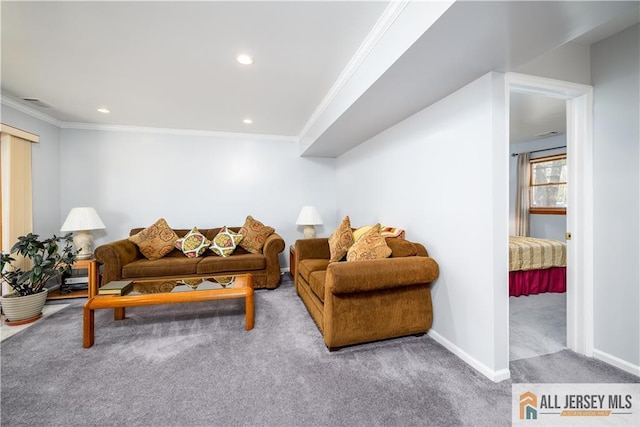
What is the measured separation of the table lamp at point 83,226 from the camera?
317 centimetres

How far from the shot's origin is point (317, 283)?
2.28 m

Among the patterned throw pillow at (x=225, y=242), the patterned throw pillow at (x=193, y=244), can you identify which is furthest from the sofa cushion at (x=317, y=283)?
the patterned throw pillow at (x=193, y=244)

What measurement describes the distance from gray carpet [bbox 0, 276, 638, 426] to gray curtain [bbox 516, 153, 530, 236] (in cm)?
390

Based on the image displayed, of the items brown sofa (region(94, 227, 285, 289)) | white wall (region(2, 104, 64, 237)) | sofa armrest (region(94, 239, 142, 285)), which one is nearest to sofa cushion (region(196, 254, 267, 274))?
brown sofa (region(94, 227, 285, 289))

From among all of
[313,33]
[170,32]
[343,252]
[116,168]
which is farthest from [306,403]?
[116,168]

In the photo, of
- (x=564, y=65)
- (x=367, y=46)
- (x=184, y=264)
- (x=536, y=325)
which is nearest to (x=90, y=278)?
(x=184, y=264)

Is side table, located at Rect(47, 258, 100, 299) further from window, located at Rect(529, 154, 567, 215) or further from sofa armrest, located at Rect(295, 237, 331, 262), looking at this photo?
window, located at Rect(529, 154, 567, 215)

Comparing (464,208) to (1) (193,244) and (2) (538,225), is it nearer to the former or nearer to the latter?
(1) (193,244)

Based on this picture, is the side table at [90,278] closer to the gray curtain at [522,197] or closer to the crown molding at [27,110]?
the crown molding at [27,110]

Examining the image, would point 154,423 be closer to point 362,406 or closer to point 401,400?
point 362,406

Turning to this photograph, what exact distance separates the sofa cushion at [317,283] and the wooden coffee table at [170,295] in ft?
1.86

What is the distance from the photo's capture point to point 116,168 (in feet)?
12.6

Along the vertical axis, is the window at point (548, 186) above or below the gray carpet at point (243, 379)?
above

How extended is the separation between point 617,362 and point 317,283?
7.04 feet
